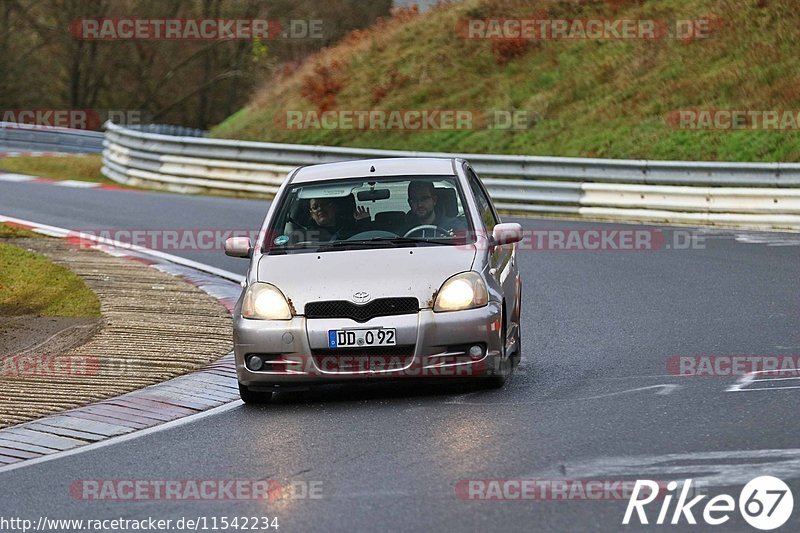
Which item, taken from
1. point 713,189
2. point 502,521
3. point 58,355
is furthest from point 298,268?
point 713,189

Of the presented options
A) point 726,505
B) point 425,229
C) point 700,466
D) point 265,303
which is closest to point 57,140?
point 425,229

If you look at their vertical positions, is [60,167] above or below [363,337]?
above

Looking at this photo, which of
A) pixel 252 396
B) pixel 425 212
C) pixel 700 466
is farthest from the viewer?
pixel 425 212

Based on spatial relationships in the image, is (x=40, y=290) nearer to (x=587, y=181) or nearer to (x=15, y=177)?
(x=587, y=181)

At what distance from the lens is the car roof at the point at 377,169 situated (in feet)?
34.1

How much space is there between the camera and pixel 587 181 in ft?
75.0

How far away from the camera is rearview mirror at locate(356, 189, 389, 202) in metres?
10.2

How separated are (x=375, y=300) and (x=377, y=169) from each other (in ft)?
5.75

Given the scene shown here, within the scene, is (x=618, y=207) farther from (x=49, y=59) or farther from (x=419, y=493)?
(x=49, y=59)

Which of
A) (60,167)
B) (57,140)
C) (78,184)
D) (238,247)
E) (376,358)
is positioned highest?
(57,140)

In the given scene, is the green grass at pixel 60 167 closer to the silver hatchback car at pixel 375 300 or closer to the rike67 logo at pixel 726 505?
the silver hatchback car at pixel 375 300

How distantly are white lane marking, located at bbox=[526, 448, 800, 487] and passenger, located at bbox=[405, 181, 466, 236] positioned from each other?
323cm

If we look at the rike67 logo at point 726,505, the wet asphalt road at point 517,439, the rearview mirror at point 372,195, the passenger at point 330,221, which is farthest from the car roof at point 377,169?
the rike67 logo at point 726,505

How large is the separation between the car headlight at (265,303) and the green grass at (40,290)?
4052 mm
